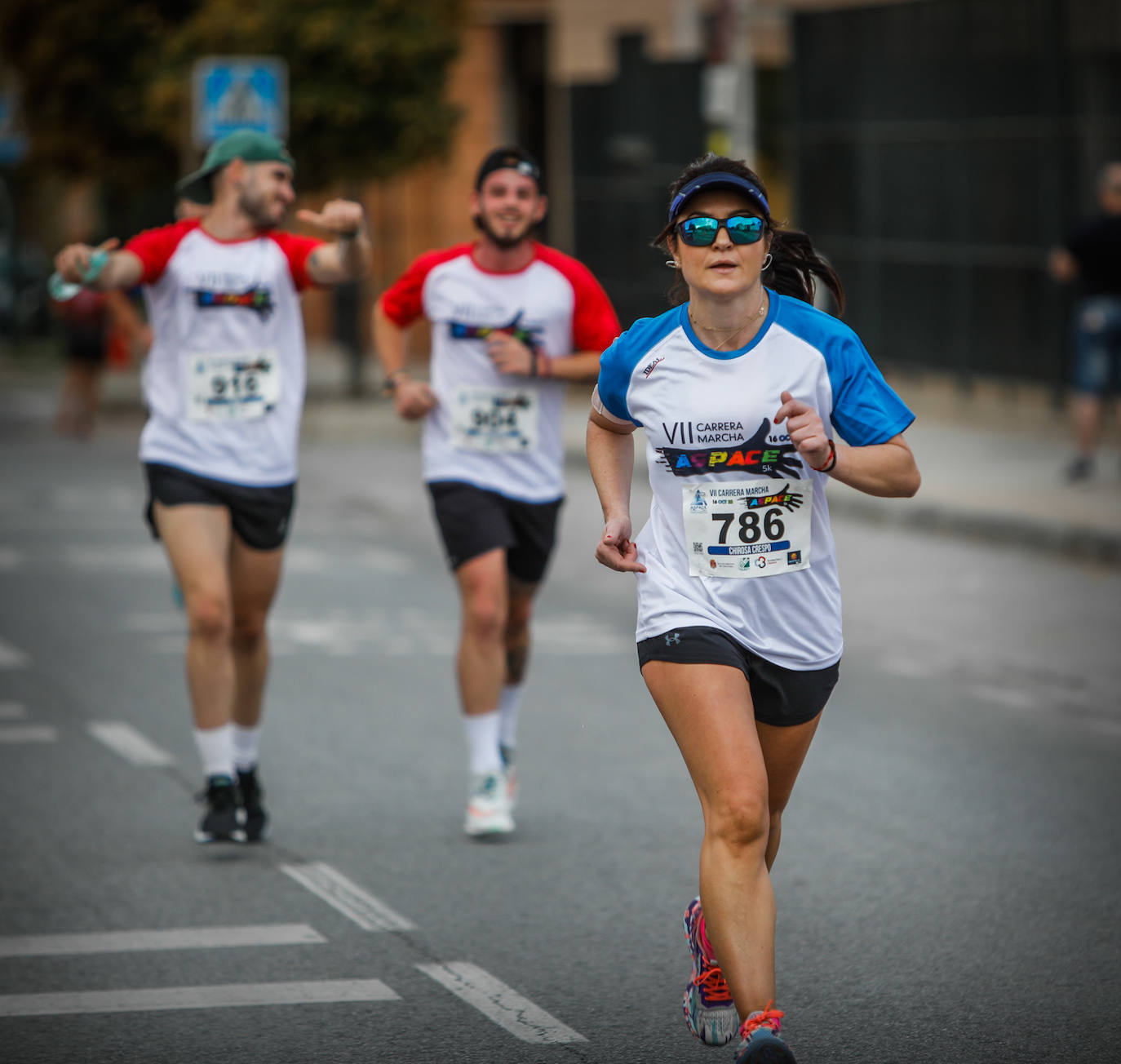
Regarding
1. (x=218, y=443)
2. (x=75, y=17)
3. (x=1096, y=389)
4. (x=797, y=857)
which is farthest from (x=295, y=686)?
(x=75, y=17)

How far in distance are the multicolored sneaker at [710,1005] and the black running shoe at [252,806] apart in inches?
100

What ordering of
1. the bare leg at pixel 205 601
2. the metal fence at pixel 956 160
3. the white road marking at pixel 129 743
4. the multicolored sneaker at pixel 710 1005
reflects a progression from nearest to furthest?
the multicolored sneaker at pixel 710 1005, the bare leg at pixel 205 601, the white road marking at pixel 129 743, the metal fence at pixel 956 160

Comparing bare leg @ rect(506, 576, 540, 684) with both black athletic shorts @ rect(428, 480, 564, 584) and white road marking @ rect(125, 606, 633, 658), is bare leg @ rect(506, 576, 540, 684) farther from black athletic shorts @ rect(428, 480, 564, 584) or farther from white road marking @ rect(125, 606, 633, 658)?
white road marking @ rect(125, 606, 633, 658)

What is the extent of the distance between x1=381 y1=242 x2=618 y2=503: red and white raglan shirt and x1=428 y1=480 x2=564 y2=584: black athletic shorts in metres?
0.04

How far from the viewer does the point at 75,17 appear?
24.5 m

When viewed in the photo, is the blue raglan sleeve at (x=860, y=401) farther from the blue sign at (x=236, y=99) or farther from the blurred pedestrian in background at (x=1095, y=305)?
the blue sign at (x=236, y=99)

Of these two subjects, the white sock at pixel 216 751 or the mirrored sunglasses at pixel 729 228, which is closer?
the mirrored sunglasses at pixel 729 228

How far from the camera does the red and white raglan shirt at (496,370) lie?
23.9ft

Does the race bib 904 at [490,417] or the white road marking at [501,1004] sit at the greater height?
the race bib 904 at [490,417]

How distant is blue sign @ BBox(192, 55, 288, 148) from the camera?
19.8 metres

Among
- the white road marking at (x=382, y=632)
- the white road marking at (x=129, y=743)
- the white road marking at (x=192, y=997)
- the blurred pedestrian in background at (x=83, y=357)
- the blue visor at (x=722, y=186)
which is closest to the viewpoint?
the blue visor at (x=722, y=186)

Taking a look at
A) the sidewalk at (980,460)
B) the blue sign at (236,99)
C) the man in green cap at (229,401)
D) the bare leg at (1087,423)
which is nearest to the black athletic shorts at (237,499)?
the man in green cap at (229,401)

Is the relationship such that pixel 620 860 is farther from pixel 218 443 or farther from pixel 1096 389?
pixel 1096 389

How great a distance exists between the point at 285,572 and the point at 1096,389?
587cm
